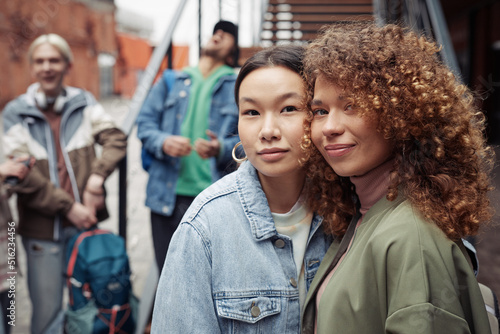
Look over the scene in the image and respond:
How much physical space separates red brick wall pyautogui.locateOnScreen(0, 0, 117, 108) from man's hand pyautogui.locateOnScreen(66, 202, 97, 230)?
359 inches

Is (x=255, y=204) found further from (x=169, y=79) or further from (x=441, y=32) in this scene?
(x=441, y=32)

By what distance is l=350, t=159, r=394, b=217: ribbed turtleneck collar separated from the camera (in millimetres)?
1078

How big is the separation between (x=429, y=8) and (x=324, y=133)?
2696 millimetres

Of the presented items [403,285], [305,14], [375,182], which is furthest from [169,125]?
[305,14]

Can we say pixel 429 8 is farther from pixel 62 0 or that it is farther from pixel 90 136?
pixel 62 0

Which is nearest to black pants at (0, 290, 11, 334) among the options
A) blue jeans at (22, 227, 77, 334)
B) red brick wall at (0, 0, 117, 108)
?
blue jeans at (22, 227, 77, 334)

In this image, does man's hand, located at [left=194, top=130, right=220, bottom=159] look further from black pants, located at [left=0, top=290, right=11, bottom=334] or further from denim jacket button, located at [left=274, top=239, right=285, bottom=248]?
black pants, located at [left=0, top=290, right=11, bottom=334]

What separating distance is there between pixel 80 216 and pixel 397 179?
1915 millimetres

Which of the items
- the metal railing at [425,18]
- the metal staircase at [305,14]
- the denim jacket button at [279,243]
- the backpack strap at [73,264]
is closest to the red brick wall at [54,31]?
the metal staircase at [305,14]

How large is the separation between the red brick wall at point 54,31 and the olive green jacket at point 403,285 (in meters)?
10.9

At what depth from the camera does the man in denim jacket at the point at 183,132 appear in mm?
2232

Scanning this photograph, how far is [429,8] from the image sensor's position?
3264mm

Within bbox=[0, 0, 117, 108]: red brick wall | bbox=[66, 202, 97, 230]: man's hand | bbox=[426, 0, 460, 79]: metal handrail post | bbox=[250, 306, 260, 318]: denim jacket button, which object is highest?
bbox=[0, 0, 117, 108]: red brick wall

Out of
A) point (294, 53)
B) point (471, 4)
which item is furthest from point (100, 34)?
point (294, 53)
